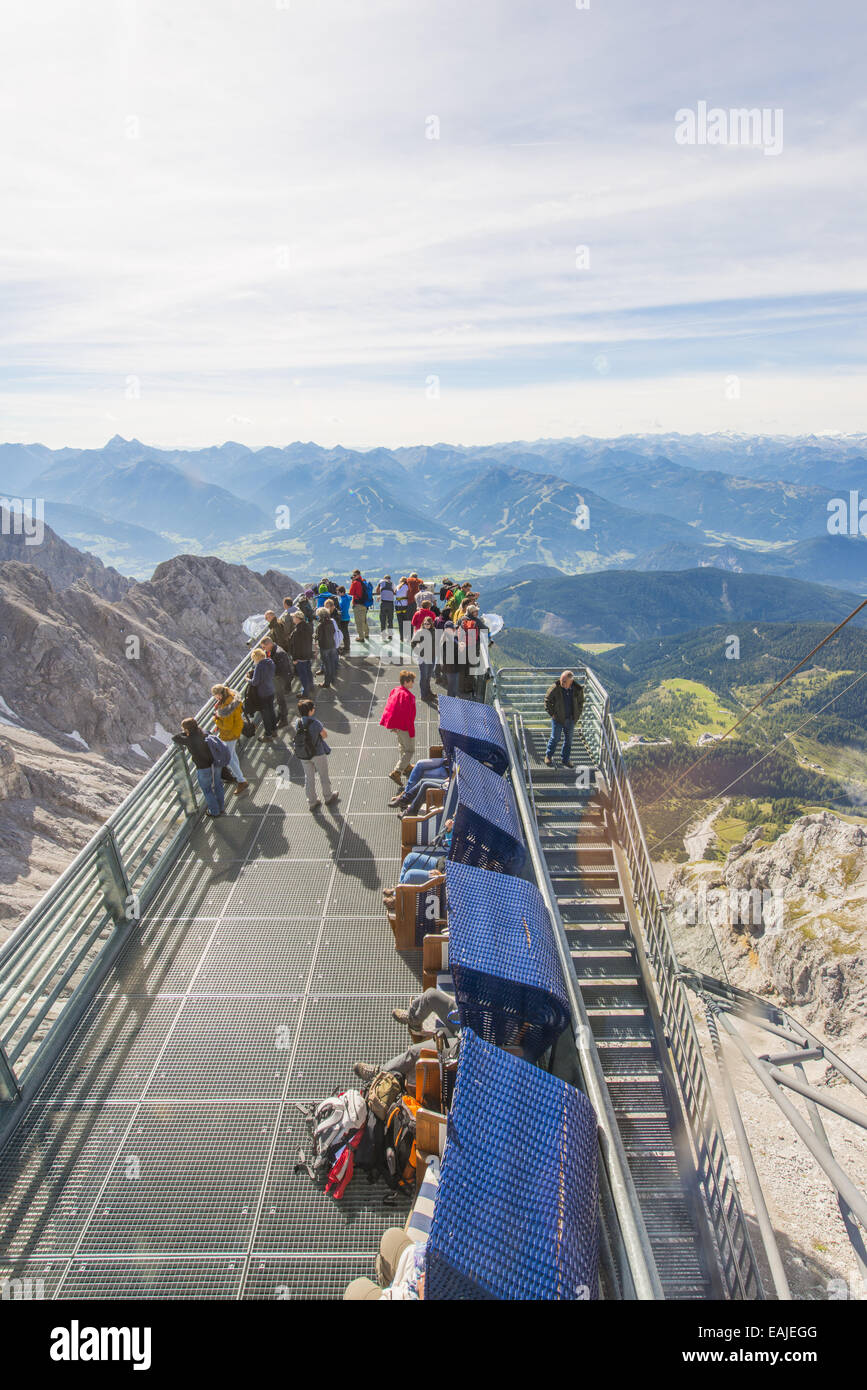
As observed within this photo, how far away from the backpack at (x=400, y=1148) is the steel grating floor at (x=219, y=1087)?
0.59ft

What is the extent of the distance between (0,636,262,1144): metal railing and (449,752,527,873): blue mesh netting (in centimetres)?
380

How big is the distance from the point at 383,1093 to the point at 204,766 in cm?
581

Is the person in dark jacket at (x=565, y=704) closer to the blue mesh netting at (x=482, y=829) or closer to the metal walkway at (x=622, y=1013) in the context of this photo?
the metal walkway at (x=622, y=1013)

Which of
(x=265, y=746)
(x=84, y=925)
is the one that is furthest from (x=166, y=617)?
(x=84, y=925)

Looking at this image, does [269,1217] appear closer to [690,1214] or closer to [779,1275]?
[779,1275]

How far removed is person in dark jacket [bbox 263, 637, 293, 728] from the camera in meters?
12.3

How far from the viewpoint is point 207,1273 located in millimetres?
4699

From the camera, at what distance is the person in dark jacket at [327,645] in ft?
46.2

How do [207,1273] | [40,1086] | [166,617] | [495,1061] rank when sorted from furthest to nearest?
[166,617]
[40,1086]
[207,1273]
[495,1061]

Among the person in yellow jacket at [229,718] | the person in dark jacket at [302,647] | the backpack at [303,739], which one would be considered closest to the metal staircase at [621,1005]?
the backpack at [303,739]

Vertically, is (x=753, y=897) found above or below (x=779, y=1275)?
below

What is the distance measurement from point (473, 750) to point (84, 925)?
17.1ft

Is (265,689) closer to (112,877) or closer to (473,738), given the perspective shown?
(473,738)

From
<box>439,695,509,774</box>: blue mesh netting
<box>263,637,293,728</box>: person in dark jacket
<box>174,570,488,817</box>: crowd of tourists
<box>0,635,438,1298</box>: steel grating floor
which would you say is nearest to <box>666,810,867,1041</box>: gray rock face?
<box>174,570,488,817</box>: crowd of tourists
